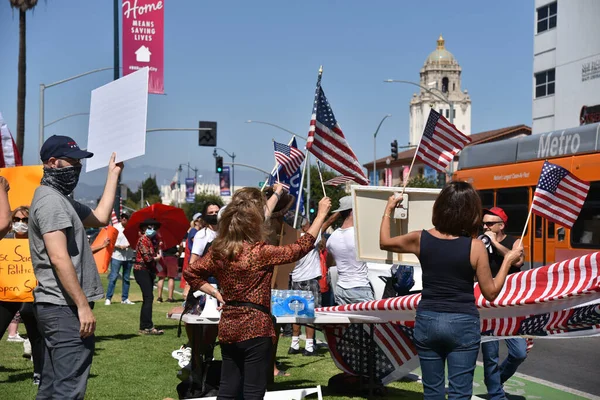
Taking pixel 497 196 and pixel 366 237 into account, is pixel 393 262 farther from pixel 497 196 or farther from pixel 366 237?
pixel 497 196

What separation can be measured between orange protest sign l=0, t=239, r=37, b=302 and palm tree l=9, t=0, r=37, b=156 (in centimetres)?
A: 2943

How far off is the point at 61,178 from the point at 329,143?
3665 mm

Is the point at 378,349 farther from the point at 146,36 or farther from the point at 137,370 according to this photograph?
the point at 146,36

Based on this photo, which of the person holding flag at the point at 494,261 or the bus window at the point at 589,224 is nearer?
the person holding flag at the point at 494,261

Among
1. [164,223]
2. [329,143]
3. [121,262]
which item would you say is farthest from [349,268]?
Answer: [121,262]

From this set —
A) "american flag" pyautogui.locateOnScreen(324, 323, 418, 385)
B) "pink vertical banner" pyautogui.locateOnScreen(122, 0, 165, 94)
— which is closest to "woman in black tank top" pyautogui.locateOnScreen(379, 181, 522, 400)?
"american flag" pyautogui.locateOnScreen(324, 323, 418, 385)

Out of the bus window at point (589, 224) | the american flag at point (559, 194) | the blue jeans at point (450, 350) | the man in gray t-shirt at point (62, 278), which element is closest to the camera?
the man in gray t-shirt at point (62, 278)

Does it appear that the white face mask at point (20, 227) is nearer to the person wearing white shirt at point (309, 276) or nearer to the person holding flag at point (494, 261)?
the person wearing white shirt at point (309, 276)

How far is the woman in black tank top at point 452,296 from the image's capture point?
5.07 metres

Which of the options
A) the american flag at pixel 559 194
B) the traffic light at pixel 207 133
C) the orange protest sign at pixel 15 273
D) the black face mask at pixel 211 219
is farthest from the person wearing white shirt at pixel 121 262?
the traffic light at pixel 207 133

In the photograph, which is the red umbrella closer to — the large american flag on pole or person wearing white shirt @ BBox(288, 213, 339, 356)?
person wearing white shirt @ BBox(288, 213, 339, 356)

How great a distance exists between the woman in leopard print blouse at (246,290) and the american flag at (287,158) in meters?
6.02

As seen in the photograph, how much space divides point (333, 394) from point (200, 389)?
1.31 m

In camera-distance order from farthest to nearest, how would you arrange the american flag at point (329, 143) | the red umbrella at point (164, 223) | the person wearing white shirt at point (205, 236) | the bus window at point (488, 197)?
the bus window at point (488, 197) → the red umbrella at point (164, 223) → the person wearing white shirt at point (205, 236) → the american flag at point (329, 143)
